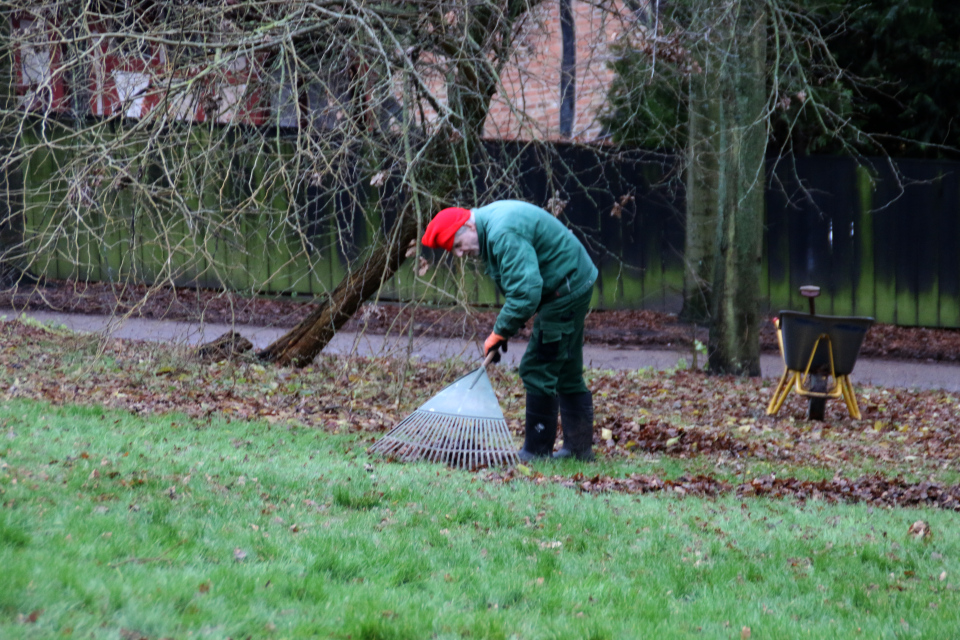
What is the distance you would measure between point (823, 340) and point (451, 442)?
3935 millimetres

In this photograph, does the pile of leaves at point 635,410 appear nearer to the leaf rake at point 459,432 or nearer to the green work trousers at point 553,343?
the leaf rake at point 459,432

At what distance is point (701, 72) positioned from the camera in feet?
30.9

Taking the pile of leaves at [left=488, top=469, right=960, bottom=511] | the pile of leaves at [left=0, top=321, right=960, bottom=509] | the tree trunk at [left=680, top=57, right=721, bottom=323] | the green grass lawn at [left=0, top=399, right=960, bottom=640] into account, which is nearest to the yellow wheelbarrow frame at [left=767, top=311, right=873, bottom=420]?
the pile of leaves at [left=0, top=321, right=960, bottom=509]

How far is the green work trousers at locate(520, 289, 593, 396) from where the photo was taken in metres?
5.56

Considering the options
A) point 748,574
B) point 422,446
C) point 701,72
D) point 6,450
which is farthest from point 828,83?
point 6,450

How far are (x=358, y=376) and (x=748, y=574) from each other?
520cm

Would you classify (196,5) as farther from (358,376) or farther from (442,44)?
(358,376)

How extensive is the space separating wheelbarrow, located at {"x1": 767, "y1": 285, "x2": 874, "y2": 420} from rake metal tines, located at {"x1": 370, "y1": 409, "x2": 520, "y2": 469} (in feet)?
11.4

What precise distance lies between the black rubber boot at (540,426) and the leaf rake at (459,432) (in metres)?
0.22

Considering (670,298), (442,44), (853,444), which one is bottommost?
(853,444)

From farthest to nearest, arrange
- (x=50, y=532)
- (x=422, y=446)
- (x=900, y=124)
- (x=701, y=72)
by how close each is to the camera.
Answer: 1. (x=900, y=124)
2. (x=701, y=72)
3. (x=422, y=446)
4. (x=50, y=532)

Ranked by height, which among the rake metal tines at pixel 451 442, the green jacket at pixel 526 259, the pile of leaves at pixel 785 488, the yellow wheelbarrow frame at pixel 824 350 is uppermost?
the green jacket at pixel 526 259

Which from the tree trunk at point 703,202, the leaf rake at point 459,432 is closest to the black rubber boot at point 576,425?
the leaf rake at point 459,432

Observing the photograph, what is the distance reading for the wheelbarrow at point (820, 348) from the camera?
786cm
